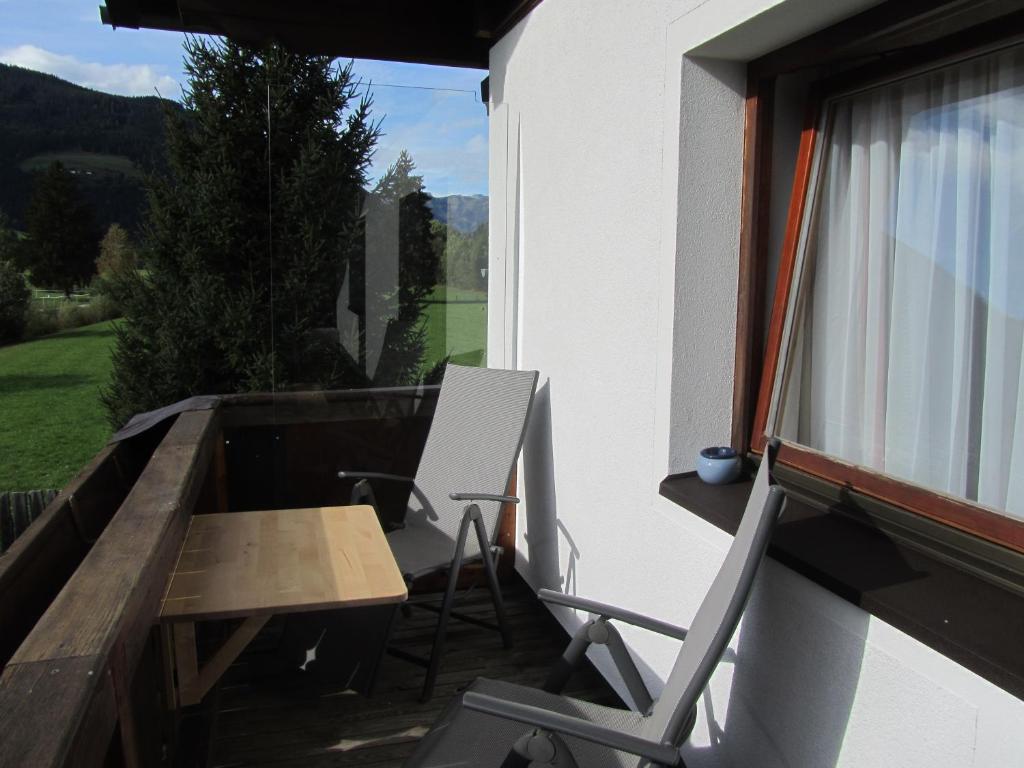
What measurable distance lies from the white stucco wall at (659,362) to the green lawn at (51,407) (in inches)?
426

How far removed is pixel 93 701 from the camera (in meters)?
1.12

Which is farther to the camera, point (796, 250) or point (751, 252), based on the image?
point (751, 252)

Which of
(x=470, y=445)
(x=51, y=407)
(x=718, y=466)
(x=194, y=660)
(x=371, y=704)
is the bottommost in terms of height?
(x=51, y=407)

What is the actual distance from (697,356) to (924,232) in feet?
2.38

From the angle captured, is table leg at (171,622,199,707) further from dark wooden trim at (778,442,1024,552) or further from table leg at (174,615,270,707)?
dark wooden trim at (778,442,1024,552)

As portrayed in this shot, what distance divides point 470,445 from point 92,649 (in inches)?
90.2

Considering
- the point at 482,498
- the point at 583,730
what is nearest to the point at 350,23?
the point at 482,498

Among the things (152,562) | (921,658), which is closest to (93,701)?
(152,562)

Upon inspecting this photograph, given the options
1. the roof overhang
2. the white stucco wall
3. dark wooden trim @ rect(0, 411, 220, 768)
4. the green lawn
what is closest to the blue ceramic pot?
the white stucco wall

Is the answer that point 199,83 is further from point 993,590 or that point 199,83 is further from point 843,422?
point 993,590

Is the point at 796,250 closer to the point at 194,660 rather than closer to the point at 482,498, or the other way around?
the point at 482,498

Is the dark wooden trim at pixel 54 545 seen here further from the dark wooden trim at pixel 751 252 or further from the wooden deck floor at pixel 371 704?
the dark wooden trim at pixel 751 252

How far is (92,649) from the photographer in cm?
121

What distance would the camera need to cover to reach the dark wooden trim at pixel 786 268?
2014 millimetres
